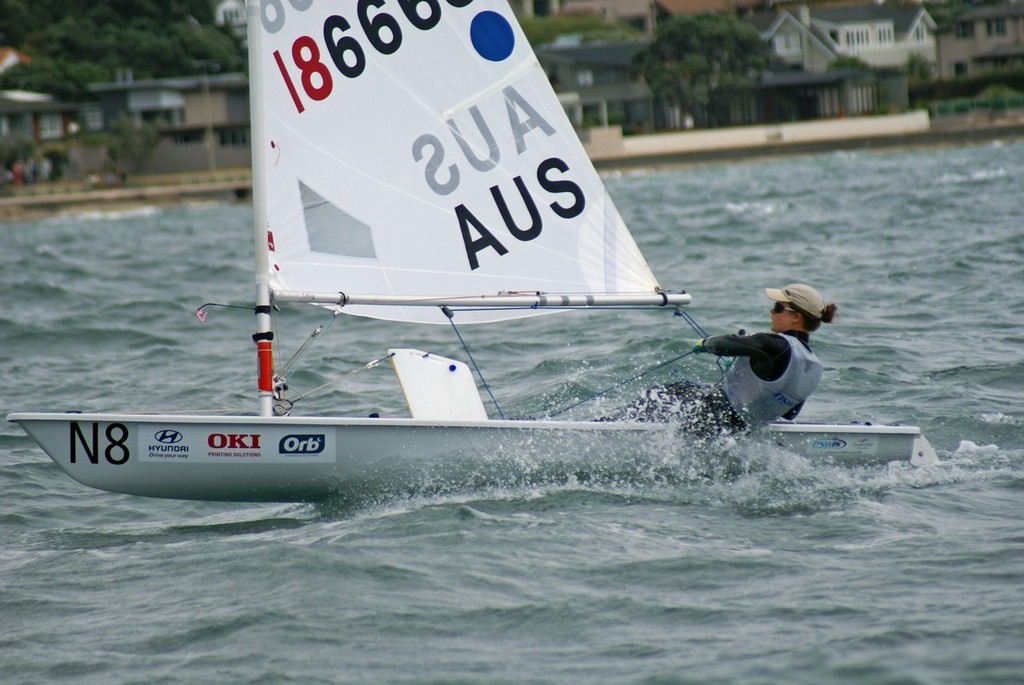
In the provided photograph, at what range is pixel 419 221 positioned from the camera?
5.80m

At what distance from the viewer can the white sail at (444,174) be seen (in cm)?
566

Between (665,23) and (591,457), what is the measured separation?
5023 centimetres

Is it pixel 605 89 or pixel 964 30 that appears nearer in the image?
pixel 605 89

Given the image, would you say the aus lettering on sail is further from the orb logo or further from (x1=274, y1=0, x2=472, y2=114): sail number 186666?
the orb logo

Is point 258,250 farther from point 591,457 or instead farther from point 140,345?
point 140,345

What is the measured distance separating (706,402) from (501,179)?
1.38 meters

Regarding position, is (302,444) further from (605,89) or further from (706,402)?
(605,89)

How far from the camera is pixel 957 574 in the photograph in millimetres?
4352

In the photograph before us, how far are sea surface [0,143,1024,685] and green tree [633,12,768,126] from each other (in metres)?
44.0

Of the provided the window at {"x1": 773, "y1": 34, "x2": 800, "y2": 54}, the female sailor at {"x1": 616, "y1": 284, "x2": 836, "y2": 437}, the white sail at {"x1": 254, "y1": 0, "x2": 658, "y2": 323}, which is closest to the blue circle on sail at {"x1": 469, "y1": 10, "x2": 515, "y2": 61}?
the white sail at {"x1": 254, "y1": 0, "x2": 658, "y2": 323}

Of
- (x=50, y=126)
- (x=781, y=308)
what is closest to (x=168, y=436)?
(x=781, y=308)

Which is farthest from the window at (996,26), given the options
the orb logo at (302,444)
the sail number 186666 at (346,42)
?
the orb logo at (302,444)

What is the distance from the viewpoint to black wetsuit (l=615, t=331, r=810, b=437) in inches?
207

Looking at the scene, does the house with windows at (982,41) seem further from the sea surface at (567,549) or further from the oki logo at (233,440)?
the oki logo at (233,440)
